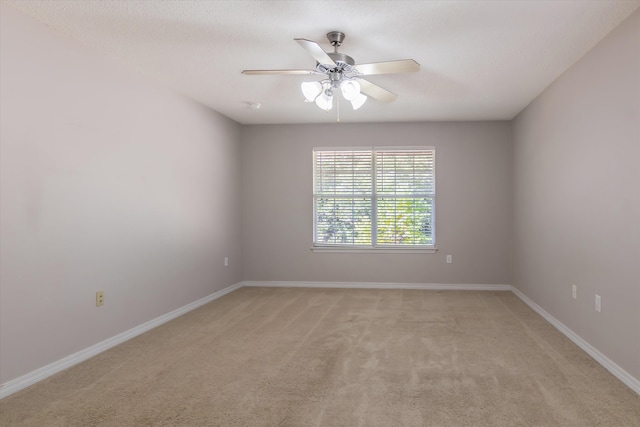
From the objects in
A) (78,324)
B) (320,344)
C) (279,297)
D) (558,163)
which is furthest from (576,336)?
(78,324)

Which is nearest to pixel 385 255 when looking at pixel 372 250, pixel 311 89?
pixel 372 250

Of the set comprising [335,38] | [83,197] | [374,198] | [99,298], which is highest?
[335,38]

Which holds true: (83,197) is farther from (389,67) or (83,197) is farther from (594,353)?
(594,353)

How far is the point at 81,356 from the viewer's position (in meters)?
3.18

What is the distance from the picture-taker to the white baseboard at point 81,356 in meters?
2.64

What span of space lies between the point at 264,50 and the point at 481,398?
9.09 feet

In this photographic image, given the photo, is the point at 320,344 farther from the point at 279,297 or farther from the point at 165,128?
the point at 165,128

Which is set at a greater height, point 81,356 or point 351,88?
point 351,88

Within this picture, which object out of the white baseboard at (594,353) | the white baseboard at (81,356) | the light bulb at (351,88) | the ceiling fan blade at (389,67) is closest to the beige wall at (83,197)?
the white baseboard at (81,356)

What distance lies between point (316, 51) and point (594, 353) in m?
2.88

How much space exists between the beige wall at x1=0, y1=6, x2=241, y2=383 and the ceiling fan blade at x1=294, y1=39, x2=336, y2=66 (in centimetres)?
175

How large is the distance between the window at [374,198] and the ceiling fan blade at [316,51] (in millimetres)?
3303

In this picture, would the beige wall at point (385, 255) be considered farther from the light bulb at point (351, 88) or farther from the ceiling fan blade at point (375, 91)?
the light bulb at point (351, 88)

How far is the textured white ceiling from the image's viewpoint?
2.64m
